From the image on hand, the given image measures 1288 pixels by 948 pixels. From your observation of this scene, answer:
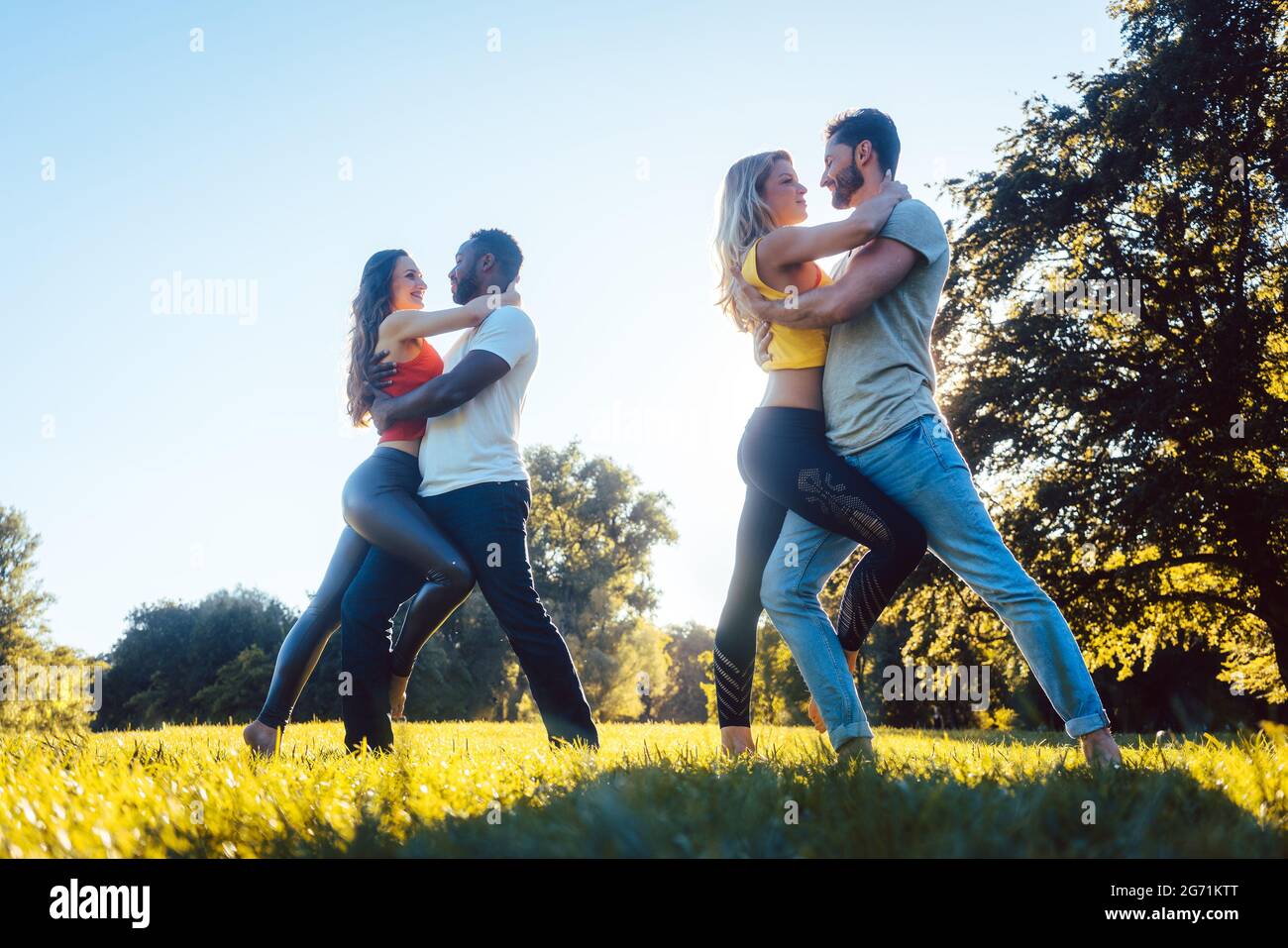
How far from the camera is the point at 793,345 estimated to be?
3.75 metres

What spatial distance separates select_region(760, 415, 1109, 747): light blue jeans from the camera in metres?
3.12

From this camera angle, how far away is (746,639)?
393cm

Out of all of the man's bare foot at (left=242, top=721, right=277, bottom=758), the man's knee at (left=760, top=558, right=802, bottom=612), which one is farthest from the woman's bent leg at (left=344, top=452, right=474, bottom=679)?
the man's knee at (left=760, top=558, right=802, bottom=612)

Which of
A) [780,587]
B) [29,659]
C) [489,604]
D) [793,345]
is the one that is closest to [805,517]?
[780,587]

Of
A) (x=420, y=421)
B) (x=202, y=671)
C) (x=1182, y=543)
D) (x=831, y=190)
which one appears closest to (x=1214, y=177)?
(x=1182, y=543)

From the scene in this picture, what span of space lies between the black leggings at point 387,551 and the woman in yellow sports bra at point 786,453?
1363 millimetres

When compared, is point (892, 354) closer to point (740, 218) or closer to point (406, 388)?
point (740, 218)

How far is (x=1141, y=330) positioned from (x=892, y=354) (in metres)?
16.3

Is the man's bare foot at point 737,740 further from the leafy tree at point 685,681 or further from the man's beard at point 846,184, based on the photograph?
the leafy tree at point 685,681
